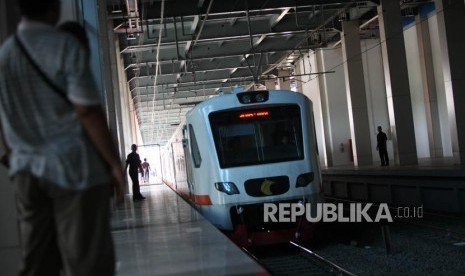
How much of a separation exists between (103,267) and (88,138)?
0.58 m

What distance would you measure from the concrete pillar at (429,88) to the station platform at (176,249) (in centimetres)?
1746

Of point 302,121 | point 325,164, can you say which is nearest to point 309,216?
point 302,121

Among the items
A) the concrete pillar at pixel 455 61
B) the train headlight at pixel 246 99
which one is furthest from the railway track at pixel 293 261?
the concrete pillar at pixel 455 61

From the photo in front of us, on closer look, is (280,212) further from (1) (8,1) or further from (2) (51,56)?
(2) (51,56)

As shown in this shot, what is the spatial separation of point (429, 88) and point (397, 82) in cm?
466

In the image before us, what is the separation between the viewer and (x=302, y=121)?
396 inches

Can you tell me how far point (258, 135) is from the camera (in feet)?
32.9

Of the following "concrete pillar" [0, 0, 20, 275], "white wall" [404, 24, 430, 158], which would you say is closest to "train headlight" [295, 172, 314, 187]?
"concrete pillar" [0, 0, 20, 275]

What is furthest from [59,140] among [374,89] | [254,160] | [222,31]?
[374,89]

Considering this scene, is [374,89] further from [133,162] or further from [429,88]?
[133,162]

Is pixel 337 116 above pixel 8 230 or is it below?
above

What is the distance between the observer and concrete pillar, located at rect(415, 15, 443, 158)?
26.5 metres

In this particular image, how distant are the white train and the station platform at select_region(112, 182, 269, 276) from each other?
0.58 m

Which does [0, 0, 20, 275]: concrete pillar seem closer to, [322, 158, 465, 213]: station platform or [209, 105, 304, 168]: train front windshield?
[209, 105, 304, 168]: train front windshield
